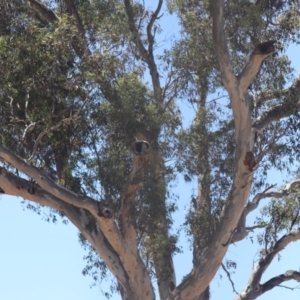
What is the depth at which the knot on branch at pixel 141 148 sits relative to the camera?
14.3 m

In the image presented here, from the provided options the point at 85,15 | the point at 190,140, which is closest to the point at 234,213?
the point at 190,140

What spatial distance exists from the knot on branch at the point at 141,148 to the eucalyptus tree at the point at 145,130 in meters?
0.03

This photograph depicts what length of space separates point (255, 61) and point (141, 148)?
2.34m

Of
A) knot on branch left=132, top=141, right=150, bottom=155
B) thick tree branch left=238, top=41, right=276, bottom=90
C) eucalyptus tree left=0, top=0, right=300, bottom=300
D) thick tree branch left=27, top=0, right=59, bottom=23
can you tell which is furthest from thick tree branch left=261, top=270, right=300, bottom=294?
thick tree branch left=27, top=0, right=59, bottom=23

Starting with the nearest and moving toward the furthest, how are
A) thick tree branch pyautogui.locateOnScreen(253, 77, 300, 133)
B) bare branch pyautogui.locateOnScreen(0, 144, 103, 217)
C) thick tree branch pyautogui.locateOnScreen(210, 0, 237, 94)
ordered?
bare branch pyautogui.locateOnScreen(0, 144, 103, 217)
thick tree branch pyautogui.locateOnScreen(210, 0, 237, 94)
thick tree branch pyautogui.locateOnScreen(253, 77, 300, 133)

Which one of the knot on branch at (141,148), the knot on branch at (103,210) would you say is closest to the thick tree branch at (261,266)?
the knot on branch at (141,148)

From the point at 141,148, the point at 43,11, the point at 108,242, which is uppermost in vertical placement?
the point at 43,11

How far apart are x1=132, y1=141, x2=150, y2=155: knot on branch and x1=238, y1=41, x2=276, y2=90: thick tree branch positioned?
1.86 meters

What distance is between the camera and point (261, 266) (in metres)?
16.1

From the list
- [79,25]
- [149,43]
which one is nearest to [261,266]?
[149,43]

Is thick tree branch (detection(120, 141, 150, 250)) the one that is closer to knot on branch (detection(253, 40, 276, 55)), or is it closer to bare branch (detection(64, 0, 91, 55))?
bare branch (detection(64, 0, 91, 55))

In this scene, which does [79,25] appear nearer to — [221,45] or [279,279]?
[221,45]

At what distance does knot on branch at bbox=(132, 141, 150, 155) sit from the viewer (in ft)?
47.0

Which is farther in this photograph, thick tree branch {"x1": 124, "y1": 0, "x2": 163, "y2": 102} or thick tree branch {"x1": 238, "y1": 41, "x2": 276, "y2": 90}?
thick tree branch {"x1": 124, "y1": 0, "x2": 163, "y2": 102}
